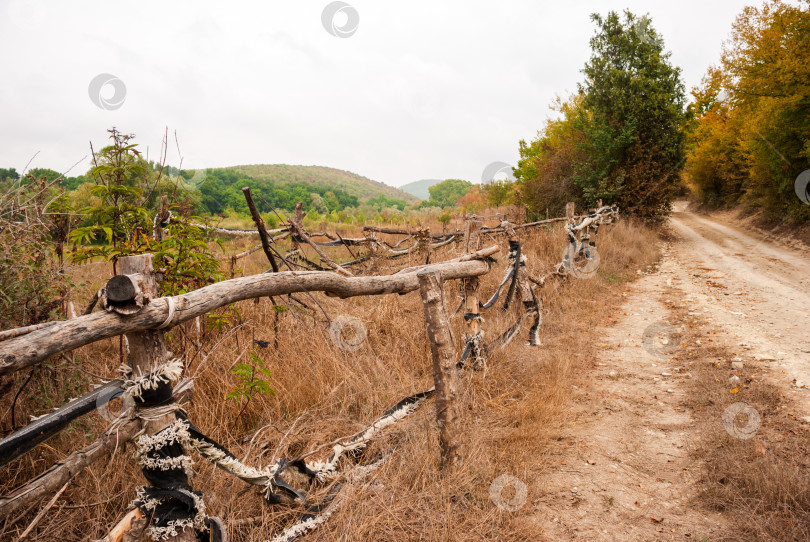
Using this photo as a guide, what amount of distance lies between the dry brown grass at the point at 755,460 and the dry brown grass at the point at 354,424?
110 cm

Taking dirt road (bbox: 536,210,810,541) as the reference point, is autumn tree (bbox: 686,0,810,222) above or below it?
above

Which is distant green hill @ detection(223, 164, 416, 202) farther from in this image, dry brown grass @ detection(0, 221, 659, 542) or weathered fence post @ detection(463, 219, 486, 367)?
weathered fence post @ detection(463, 219, 486, 367)

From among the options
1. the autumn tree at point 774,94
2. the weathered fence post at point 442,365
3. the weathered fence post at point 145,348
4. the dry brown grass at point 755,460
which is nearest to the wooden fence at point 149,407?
the weathered fence post at point 145,348

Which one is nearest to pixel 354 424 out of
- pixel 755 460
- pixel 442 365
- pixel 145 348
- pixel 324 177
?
pixel 442 365

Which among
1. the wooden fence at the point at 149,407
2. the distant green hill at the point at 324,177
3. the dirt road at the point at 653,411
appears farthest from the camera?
the distant green hill at the point at 324,177

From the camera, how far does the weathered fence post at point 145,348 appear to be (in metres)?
1.46

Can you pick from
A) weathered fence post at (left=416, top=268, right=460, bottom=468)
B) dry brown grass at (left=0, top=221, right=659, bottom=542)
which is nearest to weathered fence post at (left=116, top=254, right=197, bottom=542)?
dry brown grass at (left=0, top=221, right=659, bottom=542)

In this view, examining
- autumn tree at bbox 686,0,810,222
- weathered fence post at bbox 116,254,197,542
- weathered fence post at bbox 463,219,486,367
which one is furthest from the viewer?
autumn tree at bbox 686,0,810,222

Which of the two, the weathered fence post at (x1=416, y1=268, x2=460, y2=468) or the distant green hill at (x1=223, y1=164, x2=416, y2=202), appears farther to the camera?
the distant green hill at (x1=223, y1=164, x2=416, y2=202)

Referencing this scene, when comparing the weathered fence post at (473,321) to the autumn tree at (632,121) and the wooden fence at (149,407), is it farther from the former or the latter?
the autumn tree at (632,121)

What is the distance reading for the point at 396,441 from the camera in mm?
2906

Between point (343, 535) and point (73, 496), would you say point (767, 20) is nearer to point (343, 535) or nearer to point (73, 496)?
point (343, 535)

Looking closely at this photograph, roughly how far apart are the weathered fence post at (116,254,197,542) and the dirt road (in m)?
2.18

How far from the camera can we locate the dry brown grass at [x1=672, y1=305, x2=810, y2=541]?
7.34ft
